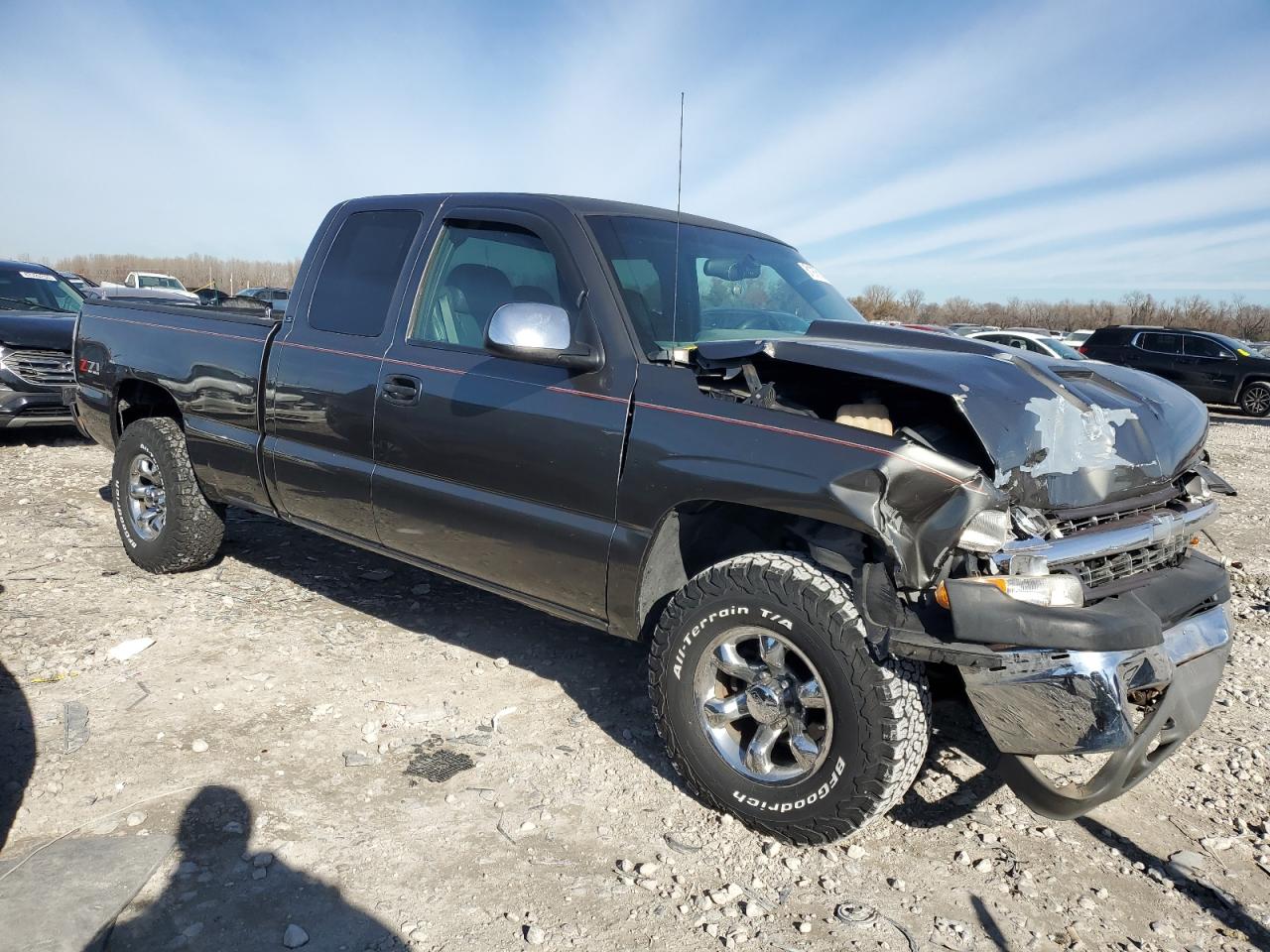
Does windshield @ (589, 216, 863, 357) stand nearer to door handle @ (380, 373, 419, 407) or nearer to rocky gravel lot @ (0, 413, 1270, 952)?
door handle @ (380, 373, 419, 407)

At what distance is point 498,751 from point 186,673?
4.97 feet

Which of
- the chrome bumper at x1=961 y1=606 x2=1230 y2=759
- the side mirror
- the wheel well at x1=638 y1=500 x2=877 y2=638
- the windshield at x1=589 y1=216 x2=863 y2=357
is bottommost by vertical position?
the chrome bumper at x1=961 y1=606 x2=1230 y2=759

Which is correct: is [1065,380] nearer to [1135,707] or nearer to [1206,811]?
[1135,707]

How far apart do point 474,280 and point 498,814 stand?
203cm

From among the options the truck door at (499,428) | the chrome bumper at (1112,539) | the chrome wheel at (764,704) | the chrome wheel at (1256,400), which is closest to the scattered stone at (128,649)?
the truck door at (499,428)

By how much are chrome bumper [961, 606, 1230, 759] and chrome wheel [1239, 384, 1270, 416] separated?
1788 centimetres

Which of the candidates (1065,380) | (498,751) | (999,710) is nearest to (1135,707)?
(999,710)

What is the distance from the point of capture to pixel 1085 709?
90.4 inches

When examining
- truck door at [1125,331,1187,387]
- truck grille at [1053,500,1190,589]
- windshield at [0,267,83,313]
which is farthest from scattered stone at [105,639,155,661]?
truck door at [1125,331,1187,387]

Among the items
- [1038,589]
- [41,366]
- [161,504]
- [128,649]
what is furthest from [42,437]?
[1038,589]

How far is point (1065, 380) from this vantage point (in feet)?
9.20

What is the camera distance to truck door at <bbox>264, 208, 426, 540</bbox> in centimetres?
378

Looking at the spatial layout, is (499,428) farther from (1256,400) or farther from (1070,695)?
(1256,400)

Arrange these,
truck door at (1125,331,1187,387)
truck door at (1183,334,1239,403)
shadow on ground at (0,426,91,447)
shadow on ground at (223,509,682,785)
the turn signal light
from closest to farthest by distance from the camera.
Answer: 1. the turn signal light
2. shadow on ground at (223,509,682,785)
3. shadow on ground at (0,426,91,447)
4. truck door at (1183,334,1239,403)
5. truck door at (1125,331,1187,387)
